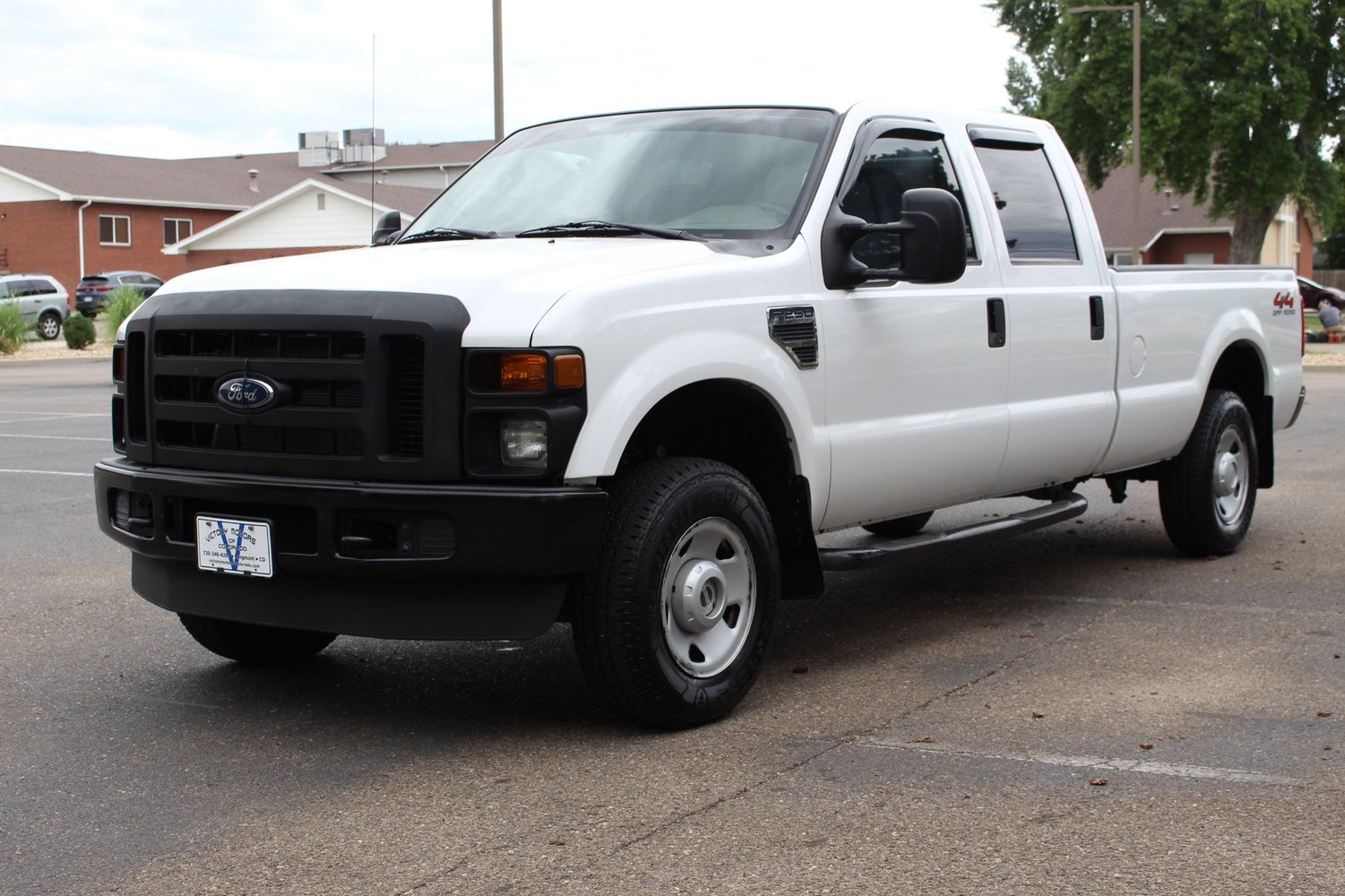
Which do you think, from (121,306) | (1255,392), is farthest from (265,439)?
(121,306)

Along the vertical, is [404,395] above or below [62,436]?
above

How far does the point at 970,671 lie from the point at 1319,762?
4.77ft

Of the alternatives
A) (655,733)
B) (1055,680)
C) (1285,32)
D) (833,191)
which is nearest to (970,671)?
(1055,680)

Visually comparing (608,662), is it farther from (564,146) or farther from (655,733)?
(564,146)

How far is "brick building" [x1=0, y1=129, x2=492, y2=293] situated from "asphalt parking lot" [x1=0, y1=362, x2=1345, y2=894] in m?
46.5

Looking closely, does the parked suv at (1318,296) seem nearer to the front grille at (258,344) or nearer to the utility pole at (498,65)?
the utility pole at (498,65)

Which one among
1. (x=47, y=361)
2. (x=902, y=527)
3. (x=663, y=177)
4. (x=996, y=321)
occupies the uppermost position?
(x=663, y=177)

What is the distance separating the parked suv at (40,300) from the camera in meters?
41.2

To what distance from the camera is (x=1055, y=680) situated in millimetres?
5820

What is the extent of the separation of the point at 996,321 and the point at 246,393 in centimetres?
301

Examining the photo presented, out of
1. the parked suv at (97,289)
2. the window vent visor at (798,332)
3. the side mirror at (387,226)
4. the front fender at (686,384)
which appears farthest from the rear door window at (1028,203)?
the parked suv at (97,289)

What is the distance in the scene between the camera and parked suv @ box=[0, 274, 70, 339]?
41156 mm

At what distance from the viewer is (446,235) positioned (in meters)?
6.28

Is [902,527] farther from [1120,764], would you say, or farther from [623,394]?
[623,394]
